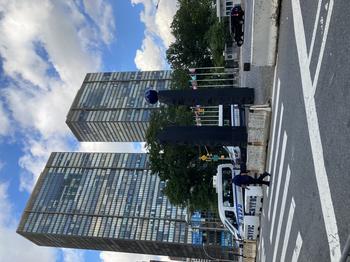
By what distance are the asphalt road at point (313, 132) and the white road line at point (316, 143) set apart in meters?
0.02

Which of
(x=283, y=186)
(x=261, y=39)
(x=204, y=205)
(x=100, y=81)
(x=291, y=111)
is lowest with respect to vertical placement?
(x=283, y=186)

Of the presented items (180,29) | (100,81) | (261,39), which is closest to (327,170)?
(261,39)

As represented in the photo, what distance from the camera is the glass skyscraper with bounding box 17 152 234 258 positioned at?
10262 cm

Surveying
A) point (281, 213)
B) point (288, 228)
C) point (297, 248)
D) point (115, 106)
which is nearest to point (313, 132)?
point (297, 248)

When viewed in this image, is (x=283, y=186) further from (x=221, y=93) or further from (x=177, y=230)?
(x=177, y=230)

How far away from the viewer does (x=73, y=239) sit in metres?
109

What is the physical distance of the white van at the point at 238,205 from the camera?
64.1ft

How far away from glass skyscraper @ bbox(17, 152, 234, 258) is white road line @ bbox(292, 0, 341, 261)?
3520 inches

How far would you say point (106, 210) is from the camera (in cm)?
11069

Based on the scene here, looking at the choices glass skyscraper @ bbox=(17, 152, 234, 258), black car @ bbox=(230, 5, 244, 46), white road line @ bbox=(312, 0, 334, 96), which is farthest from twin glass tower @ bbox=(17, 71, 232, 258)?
white road line @ bbox=(312, 0, 334, 96)

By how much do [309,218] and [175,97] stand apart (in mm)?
11651

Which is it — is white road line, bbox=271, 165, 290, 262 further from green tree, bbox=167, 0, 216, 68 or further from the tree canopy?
green tree, bbox=167, 0, 216, 68

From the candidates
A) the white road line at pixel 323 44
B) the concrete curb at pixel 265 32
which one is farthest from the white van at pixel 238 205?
the white road line at pixel 323 44

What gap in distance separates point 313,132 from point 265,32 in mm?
6783
